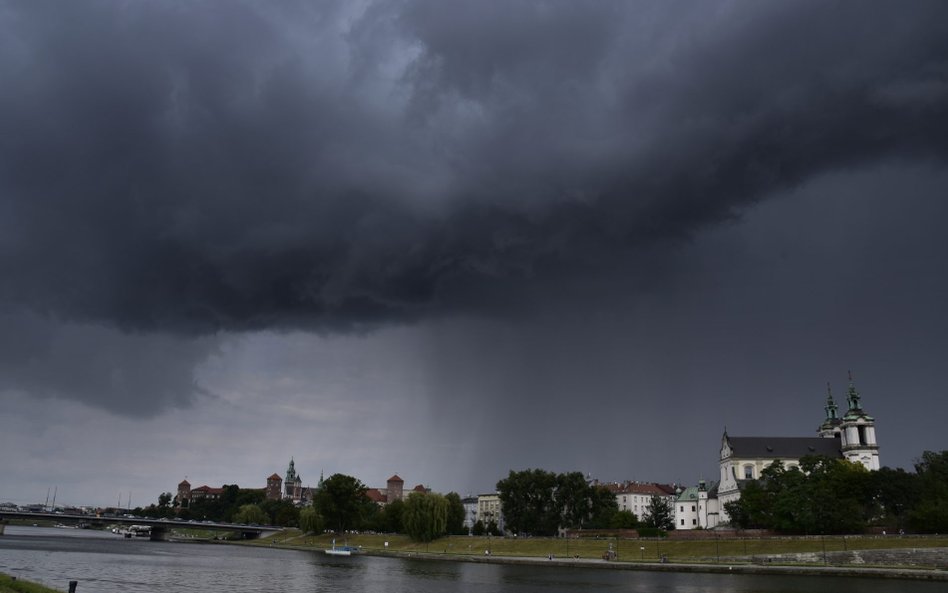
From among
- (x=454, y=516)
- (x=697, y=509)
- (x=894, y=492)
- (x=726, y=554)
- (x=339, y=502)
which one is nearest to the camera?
(x=726, y=554)

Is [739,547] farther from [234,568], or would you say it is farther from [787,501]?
[234,568]

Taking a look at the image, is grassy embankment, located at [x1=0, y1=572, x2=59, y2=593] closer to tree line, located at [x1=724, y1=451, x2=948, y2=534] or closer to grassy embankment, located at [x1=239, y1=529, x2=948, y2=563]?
grassy embankment, located at [x1=239, y1=529, x2=948, y2=563]

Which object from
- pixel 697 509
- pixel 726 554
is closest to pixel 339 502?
pixel 697 509

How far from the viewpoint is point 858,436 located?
6432 inches

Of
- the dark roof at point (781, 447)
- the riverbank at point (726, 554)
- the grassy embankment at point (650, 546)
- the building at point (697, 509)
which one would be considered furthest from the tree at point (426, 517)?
the dark roof at point (781, 447)

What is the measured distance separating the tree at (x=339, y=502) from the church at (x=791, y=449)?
3083 inches

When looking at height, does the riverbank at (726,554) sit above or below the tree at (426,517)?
below

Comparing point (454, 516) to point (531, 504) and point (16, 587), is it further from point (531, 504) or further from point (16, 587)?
point (16, 587)

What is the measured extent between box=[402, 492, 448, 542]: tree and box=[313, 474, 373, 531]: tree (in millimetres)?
25339

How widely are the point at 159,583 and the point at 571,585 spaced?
32.5 metres

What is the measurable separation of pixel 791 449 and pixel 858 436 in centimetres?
1440

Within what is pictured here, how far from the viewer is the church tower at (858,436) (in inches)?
6304

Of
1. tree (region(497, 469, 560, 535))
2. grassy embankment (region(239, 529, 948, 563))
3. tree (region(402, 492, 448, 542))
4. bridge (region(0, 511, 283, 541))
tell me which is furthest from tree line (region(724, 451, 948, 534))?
bridge (region(0, 511, 283, 541))

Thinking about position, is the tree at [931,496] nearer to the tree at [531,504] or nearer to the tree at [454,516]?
the tree at [531,504]
